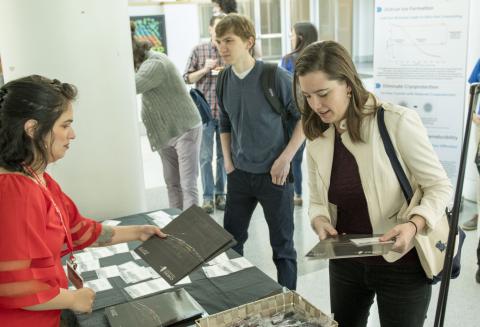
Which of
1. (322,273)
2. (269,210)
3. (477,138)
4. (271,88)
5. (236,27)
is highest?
(236,27)

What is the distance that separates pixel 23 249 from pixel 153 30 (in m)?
6.63

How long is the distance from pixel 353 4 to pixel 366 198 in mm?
6910

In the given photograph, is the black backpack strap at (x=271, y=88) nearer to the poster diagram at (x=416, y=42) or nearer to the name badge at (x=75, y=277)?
the name badge at (x=75, y=277)

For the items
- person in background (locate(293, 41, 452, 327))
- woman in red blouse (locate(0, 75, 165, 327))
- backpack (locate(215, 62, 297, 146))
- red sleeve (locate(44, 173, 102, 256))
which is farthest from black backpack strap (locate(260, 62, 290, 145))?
woman in red blouse (locate(0, 75, 165, 327))

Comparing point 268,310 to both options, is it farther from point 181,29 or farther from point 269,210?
point 181,29

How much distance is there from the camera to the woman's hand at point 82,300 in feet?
4.09

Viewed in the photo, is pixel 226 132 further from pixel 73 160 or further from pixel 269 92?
pixel 73 160

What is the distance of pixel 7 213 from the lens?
1117 mm

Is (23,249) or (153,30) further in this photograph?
(153,30)

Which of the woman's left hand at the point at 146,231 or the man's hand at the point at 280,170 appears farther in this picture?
the man's hand at the point at 280,170

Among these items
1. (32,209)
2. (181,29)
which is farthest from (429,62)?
(181,29)

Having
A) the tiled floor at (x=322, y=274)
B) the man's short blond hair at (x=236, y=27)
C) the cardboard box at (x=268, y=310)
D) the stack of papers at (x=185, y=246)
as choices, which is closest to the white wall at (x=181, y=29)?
the tiled floor at (x=322, y=274)

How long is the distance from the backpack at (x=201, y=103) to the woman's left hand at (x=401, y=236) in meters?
2.87

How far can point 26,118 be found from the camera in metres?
1.20
